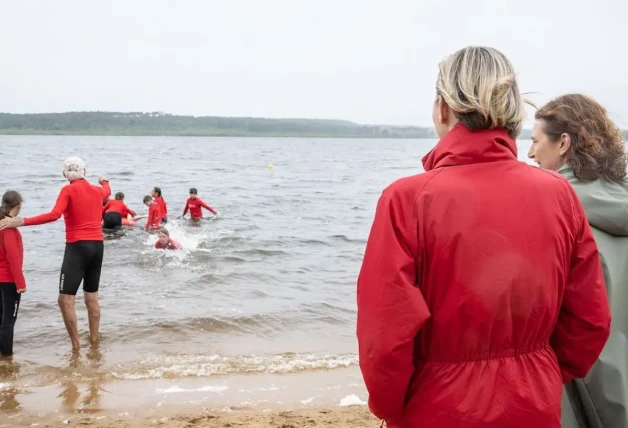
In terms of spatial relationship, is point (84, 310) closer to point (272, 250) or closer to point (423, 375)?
point (272, 250)

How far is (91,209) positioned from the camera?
279 inches

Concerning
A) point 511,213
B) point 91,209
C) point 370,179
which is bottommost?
point 370,179

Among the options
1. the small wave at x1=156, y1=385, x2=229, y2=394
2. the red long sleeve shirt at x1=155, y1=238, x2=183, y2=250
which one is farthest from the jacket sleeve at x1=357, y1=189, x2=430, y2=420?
the red long sleeve shirt at x1=155, y1=238, x2=183, y2=250

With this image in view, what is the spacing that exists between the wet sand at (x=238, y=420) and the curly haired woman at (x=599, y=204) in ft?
9.97

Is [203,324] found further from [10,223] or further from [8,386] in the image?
[10,223]

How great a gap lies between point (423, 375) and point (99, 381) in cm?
570

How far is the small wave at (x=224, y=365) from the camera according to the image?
7.03 meters

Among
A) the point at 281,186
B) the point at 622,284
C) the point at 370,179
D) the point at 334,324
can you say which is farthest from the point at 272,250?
the point at 370,179

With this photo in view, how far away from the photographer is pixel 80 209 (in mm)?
7004

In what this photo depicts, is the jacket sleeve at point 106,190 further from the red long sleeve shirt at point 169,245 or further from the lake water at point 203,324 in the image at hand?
the red long sleeve shirt at point 169,245

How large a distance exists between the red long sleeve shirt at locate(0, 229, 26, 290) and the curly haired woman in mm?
5704

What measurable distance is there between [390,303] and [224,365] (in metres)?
5.86

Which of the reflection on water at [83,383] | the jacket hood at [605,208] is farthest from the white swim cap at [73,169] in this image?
the jacket hood at [605,208]

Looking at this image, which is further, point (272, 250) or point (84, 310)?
point (272, 250)
